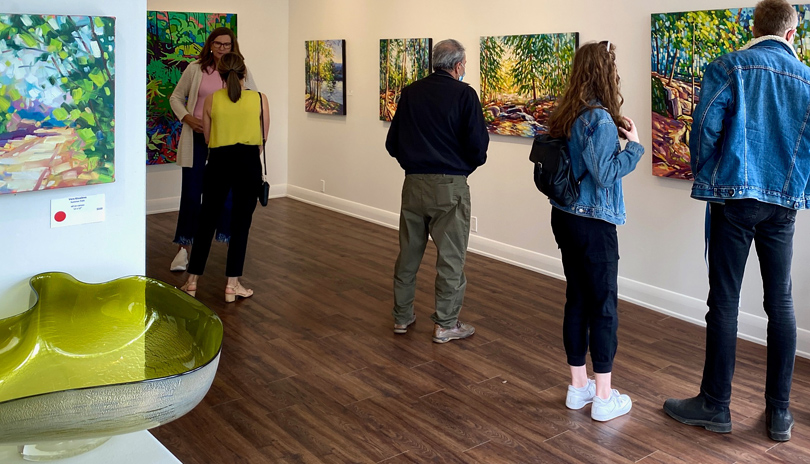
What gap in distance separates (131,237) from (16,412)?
795mm

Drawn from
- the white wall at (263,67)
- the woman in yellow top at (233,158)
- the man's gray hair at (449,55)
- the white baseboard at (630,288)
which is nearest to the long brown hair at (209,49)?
the woman in yellow top at (233,158)

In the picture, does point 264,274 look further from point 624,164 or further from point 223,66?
point 624,164

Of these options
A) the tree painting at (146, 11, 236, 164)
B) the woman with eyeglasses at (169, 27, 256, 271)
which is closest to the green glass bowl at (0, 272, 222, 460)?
the woman with eyeglasses at (169, 27, 256, 271)

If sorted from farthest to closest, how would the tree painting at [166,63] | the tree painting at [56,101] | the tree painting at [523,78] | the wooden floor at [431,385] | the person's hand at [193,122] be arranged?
the tree painting at [166,63] → the tree painting at [523,78] → the person's hand at [193,122] → the wooden floor at [431,385] → the tree painting at [56,101]

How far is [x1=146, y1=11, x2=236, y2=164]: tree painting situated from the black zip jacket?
4.36 meters

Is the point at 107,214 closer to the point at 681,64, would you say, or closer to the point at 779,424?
the point at 779,424

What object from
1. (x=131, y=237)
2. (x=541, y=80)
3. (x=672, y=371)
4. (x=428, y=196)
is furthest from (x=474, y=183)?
(x=131, y=237)

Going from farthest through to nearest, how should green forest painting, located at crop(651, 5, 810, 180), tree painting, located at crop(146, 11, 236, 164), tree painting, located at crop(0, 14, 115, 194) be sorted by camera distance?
tree painting, located at crop(146, 11, 236, 164)
green forest painting, located at crop(651, 5, 810, 180)
tree painting, located at crop(0, 14, 115, 194)

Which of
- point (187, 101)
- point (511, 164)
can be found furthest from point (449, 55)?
point (187, 101)

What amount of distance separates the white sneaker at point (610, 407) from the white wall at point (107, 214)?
219cm

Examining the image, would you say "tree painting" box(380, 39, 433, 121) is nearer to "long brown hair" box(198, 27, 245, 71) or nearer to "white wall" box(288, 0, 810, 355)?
"white wall" box(288, 0, 810, 355)

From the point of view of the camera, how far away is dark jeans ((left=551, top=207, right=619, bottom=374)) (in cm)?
343

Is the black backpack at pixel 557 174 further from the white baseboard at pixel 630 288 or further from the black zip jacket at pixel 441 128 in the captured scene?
the white baseboard at pixel 630 288

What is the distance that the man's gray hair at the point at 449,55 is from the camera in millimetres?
4398
